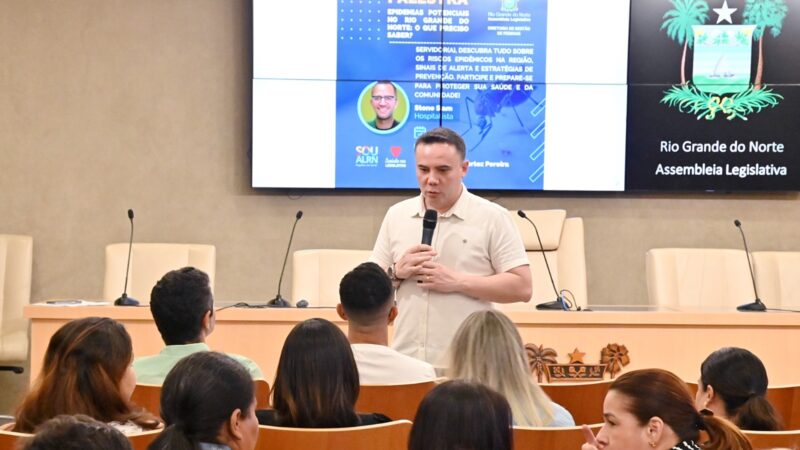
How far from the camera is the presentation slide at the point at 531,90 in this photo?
6598 mm

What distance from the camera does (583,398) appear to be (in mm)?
3068

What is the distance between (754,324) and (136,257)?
137 inches

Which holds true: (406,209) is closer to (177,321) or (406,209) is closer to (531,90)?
(177,321)

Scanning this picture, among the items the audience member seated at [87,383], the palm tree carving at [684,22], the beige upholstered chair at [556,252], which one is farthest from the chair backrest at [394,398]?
the palm tree carving at [684,22]

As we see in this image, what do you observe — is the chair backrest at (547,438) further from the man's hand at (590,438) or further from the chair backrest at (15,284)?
the chair backrest at (15,284)

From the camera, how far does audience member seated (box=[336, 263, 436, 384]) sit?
297 cm

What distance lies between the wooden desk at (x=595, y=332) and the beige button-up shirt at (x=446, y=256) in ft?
3.42

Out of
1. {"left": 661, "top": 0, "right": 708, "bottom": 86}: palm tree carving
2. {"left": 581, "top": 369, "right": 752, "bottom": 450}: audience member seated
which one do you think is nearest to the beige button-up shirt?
{"left": 581, "top": 369, "right": 752, "bottom": 450}: audience member seated

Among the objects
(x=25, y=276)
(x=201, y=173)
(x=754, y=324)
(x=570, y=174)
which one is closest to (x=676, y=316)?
(x=754, y=324)

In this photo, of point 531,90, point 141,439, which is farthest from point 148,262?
point 141,439

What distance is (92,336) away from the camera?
2377mm

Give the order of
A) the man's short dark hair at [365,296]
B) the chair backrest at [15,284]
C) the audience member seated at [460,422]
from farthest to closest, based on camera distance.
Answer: the chair backrest at [15,284], the man's short dark hair at [365,296], the audience member seated at [460,422]

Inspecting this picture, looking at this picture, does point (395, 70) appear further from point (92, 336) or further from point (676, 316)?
point (92, 336)

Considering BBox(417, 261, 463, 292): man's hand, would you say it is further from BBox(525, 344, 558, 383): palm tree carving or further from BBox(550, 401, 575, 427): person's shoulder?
BBox(525, 344, 558, 383): palm tree carving
